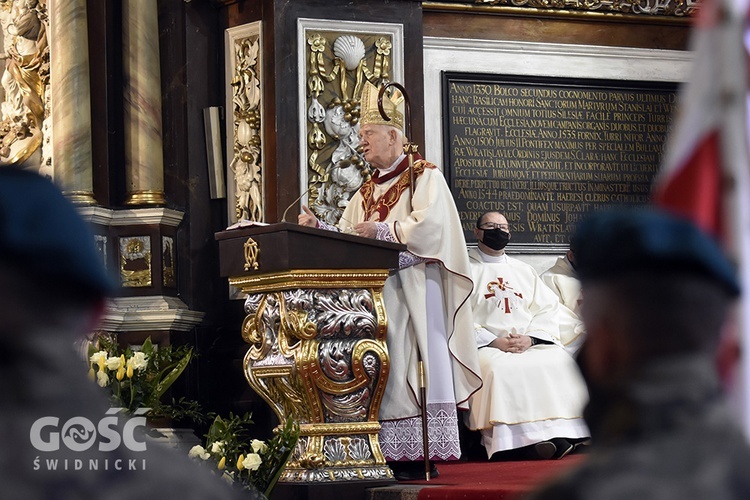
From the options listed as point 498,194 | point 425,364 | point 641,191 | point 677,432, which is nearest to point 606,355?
point 677,432

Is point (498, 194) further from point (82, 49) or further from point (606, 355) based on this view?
point (606, 355)

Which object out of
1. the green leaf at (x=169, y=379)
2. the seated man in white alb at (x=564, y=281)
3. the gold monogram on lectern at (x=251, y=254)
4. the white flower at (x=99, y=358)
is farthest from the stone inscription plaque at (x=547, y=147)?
the white flower at (x=99, y=358)

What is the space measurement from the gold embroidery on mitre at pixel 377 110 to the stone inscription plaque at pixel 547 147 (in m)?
2.31

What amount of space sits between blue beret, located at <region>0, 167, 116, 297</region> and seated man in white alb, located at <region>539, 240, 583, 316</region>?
25.9ft

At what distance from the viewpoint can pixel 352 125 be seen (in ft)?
28.9

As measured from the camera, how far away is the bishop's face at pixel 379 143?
7246 mm

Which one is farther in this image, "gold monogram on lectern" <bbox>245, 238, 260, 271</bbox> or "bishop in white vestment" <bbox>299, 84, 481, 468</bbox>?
"bishop in white vestment" <bbox>299, 84, 481, 468</bbox>

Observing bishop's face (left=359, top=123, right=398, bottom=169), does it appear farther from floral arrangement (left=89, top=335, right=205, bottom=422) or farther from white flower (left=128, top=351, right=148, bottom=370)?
white flower (left=128, top=351, right=148, bottom=370)

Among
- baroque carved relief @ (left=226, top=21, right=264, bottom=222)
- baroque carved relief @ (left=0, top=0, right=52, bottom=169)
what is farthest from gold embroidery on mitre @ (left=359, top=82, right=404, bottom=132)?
baroque carved relief @ (left=0, top=0, right=52, bottom=169)

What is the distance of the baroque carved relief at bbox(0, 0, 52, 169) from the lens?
926cm

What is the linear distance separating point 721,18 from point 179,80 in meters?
7.39

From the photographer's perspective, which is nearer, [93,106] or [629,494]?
[629,494]

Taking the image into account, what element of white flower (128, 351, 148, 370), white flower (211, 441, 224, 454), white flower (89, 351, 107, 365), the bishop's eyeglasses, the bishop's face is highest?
the bishop's face

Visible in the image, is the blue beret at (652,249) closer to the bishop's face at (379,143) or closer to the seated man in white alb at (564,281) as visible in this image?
the bishop's face at (379,143)
